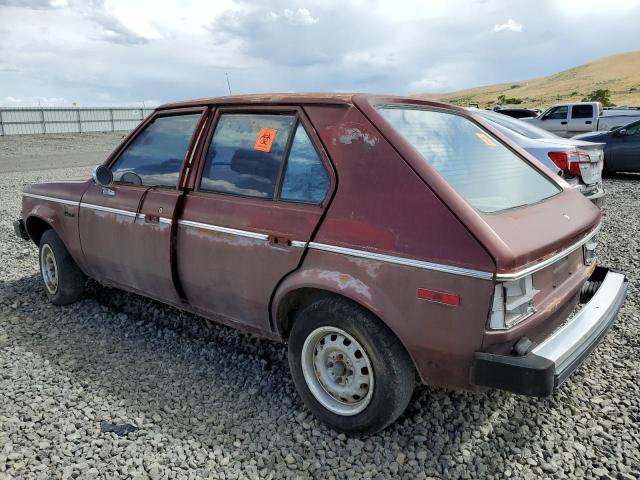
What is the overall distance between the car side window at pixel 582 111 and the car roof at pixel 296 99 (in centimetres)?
1806

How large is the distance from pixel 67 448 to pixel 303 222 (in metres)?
1.70

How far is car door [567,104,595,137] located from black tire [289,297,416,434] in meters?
19.2

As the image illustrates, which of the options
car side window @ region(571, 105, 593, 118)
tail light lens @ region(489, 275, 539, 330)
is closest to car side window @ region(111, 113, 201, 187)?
tail light lens @ region(489, 275, 539, 330)

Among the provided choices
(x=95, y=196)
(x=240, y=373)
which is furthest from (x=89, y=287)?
(x=240, y=373)

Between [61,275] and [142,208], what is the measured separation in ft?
4.80

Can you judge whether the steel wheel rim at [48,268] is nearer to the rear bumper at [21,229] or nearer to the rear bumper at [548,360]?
the rear bumper at [21,229]

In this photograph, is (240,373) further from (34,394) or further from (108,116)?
(108,116)

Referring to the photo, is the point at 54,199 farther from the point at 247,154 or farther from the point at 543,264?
the point at 543,264

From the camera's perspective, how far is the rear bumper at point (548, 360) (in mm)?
2162

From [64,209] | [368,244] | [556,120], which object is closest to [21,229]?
[64,209]

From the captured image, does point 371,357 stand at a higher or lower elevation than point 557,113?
lower

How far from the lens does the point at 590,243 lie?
312 cm

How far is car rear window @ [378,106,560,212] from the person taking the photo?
259 cm

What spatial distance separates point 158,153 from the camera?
3.63 metres
